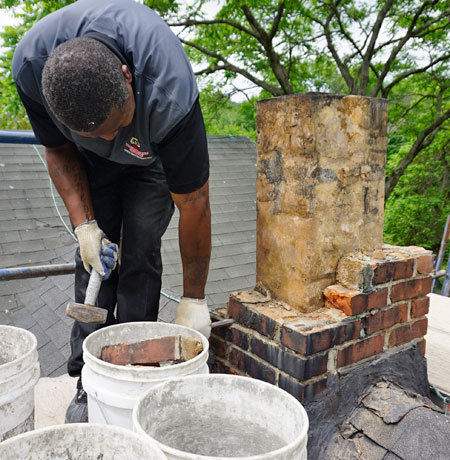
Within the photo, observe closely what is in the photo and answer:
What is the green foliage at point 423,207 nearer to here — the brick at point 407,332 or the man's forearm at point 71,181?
the brick at point 407,332

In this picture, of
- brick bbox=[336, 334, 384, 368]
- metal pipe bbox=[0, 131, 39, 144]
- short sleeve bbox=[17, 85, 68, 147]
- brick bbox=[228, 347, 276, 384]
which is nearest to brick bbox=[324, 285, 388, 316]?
brick bbox=[336, 334, 384, 368]

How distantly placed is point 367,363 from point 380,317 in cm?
19

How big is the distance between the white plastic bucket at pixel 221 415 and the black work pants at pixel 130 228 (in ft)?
2.73

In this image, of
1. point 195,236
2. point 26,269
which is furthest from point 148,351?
point 26,269

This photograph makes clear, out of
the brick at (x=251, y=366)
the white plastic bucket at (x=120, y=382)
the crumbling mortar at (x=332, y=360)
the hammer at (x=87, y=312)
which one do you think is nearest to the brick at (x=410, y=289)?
the crumbling mortar at (x=332, y=360)

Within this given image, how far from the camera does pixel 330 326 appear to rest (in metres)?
1.56

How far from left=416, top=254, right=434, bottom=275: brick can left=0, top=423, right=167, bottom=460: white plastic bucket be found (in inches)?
55.2

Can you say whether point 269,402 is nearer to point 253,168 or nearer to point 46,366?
point 46,366

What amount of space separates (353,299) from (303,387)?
377mm

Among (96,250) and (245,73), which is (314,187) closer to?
(96,250)

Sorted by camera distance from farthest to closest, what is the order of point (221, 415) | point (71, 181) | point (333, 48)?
1. point (333, 48)
2. point (71, 181)
3. point (221, 415)

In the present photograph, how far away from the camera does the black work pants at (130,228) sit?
1.93m

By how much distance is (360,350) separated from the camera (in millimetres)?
1703

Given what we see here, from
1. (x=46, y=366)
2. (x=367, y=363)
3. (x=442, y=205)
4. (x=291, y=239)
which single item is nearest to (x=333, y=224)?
(x=291, y=239)
